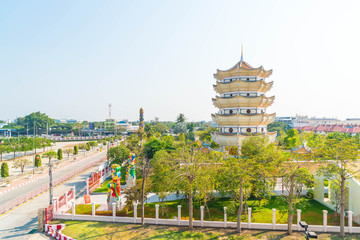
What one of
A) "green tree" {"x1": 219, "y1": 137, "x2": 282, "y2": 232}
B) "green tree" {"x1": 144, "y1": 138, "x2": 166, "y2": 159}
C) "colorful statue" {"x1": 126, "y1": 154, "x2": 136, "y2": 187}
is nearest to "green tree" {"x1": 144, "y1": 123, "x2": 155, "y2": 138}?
"green tree" {"x1": 144, "y1": 138, "x2": 166, "y2": 159}

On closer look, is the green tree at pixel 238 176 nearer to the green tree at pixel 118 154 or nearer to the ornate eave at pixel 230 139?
the ornate eave at pixel 230 139

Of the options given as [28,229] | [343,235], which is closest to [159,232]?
[28,229]

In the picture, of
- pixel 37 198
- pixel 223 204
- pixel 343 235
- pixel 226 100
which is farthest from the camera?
pixel 226 100

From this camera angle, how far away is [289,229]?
51.3 ft

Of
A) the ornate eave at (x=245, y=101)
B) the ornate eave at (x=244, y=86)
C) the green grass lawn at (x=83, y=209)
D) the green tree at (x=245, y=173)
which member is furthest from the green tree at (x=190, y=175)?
the ornate eave at (x=244, y=86)

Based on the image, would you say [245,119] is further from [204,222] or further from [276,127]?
[276,127]

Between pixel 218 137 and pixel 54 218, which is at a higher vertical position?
pixel 218 137

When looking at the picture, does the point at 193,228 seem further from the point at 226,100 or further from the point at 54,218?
the point at 226,100

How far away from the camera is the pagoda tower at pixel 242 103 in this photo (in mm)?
32219

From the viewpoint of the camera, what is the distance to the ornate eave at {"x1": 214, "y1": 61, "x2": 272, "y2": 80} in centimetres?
3272

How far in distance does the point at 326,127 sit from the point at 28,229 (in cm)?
11573

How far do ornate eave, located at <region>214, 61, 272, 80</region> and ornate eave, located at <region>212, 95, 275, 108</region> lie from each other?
3.58 meters

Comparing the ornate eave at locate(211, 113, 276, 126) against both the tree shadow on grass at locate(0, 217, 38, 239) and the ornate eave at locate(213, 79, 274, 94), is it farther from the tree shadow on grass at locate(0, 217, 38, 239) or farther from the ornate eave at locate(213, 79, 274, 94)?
the tree shadow on grass at locate(0, 217, 38, 239)

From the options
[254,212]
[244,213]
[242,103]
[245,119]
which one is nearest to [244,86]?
[242,103]
